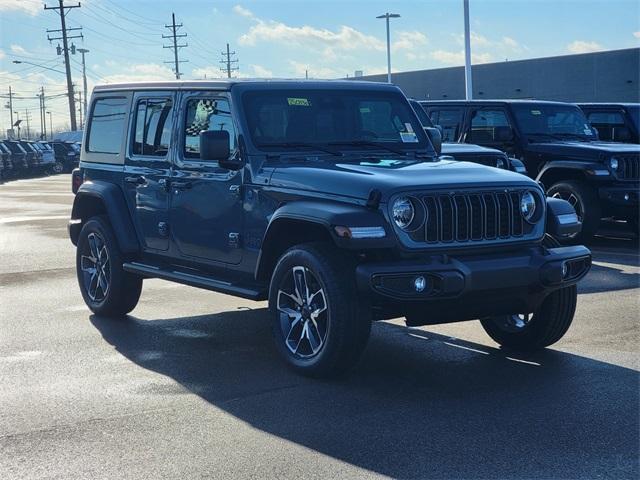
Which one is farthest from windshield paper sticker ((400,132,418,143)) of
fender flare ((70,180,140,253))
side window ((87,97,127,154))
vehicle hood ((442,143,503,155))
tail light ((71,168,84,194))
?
vehicle hood ((442,143,503,155))

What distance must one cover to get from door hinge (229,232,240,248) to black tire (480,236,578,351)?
197cm

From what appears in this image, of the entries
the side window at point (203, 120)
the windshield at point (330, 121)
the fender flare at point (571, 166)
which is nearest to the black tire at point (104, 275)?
the side window at point (203, 120)

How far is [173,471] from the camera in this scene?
4793 mm

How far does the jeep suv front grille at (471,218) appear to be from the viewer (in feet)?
20.5

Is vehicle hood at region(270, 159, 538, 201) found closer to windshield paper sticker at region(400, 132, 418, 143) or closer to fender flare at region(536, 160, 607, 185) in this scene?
windshield paper sticker at region(400, 132, 418, 143)

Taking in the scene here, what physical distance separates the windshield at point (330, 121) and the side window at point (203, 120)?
0.18m

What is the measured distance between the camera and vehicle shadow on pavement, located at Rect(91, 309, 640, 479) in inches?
193

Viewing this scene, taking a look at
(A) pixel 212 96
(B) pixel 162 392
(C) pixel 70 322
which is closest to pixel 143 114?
(A) pixel 212 96

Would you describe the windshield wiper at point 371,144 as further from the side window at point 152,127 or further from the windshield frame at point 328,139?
the side window at point 152,127

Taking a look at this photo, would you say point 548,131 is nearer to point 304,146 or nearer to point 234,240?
point 304,146

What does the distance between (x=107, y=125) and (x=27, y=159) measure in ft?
121

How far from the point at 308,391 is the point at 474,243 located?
1.40 m

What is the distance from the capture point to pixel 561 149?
546 inches

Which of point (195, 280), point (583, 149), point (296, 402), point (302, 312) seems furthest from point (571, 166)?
point (296, 402)
